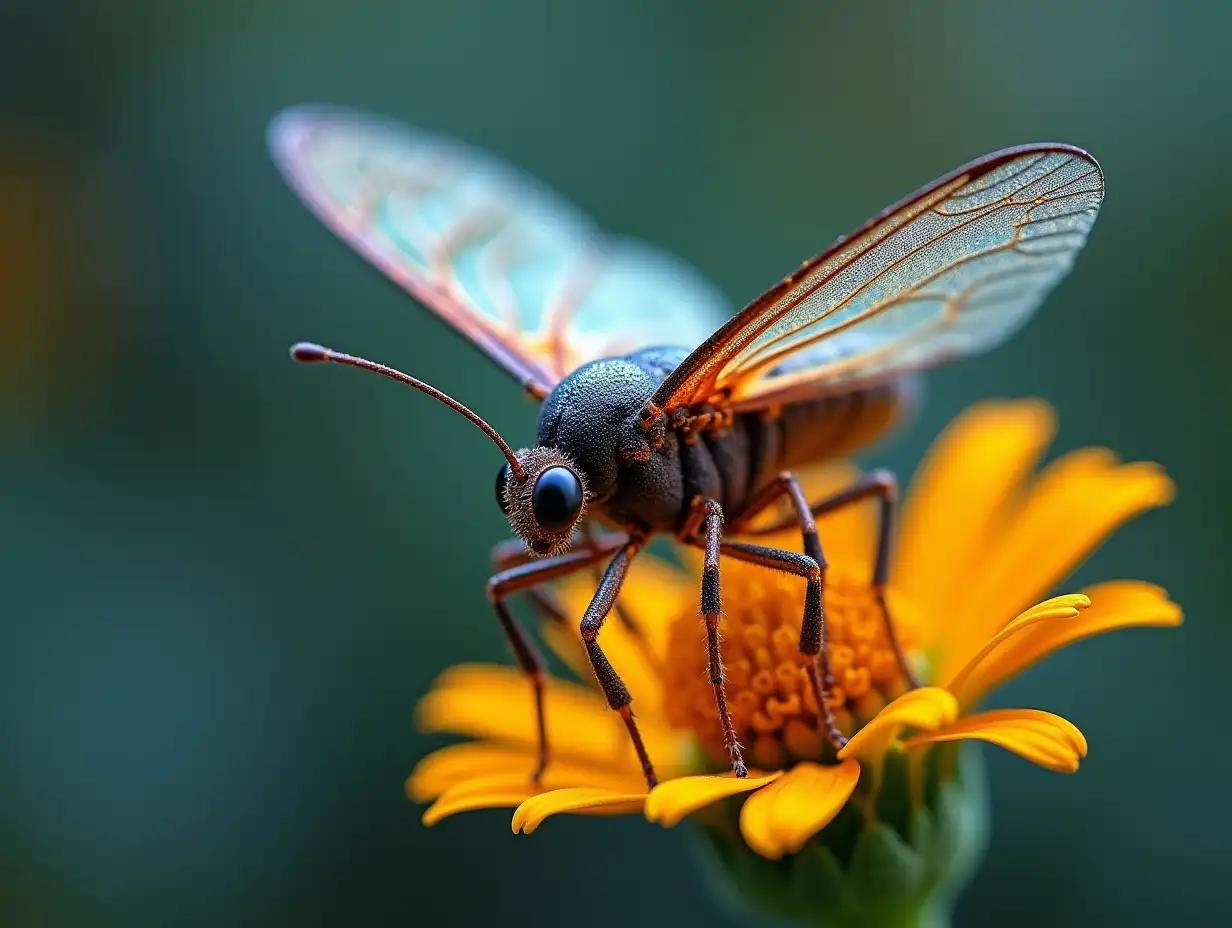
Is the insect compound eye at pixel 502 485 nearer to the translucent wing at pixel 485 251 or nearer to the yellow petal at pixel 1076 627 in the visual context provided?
the translucent wing at pixel 485 251

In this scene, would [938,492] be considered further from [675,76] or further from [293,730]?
[675,76]

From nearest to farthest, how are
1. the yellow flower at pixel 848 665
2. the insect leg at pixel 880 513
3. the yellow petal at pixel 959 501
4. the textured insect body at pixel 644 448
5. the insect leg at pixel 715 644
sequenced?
1. the yellow flower at pixel 848 665
2. the insect leg at pixel 715 644
3. the textured insect body at pixel 644 448
4. the insect leg at pixel 880 513
5. the yellow petal at pixel 959 501

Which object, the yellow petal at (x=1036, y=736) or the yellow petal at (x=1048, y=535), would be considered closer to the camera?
the yellow petal at (x=1036, y=736)

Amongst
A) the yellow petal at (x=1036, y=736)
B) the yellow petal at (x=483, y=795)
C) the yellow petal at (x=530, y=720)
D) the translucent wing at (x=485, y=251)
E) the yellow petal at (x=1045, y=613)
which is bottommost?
the yellow petal at (x=530, y=720)

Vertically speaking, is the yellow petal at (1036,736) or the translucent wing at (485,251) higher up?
the translucent wing at (485,251)

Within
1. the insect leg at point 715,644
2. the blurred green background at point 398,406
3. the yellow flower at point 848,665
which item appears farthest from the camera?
the blurred green background at point 398,406

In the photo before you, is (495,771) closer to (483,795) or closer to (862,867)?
(483,795)

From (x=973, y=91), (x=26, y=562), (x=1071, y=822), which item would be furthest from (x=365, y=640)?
(x=973, y=91)

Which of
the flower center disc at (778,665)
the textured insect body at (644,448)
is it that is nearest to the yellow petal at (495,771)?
the flower center disc at (778,665)
